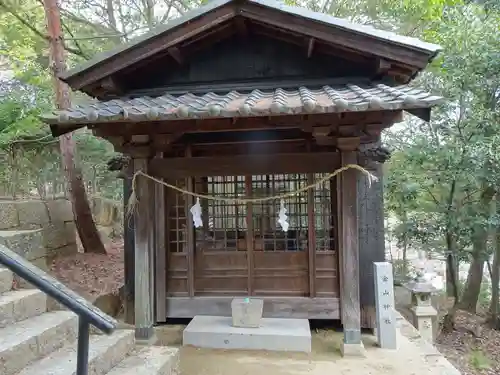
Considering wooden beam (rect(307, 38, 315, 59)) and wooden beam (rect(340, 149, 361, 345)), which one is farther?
wooden beam (rect(307, 38, 315, 59))

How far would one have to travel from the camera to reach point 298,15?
4938 millimetres

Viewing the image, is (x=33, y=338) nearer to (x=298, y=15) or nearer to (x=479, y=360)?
(x=298, y=15)

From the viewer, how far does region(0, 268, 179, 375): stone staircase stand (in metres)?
2.82

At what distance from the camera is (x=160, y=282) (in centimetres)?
577

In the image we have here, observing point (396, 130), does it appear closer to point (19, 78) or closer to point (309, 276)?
point (309, 276)

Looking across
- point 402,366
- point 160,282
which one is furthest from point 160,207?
point 402,366

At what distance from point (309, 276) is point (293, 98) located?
2531 mm

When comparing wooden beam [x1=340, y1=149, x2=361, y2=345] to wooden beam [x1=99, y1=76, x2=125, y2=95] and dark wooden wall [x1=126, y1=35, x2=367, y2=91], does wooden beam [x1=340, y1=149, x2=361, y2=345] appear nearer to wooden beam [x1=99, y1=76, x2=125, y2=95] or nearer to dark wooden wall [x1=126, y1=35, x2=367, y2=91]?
dark wooden wall [x1=126, y1=35, x2=367, y2=91]

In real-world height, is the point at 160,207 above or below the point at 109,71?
below

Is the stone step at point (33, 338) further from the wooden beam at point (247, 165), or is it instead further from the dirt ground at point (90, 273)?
the dirt ground at point (90, 273)

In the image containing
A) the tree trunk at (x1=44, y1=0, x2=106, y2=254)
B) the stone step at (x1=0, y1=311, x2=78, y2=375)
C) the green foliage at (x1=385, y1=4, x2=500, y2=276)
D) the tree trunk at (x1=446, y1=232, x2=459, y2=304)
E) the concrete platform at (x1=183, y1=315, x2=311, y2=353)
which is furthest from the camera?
the tree trunk at (x1=446, y1=232, x2=459, y2=304)

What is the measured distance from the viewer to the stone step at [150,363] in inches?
128

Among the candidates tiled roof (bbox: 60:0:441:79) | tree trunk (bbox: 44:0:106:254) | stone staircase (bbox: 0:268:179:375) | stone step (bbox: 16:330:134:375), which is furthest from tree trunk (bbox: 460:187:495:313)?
tree trunk (bbox: 44:0:106:254)

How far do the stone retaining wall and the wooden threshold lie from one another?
1888mm
